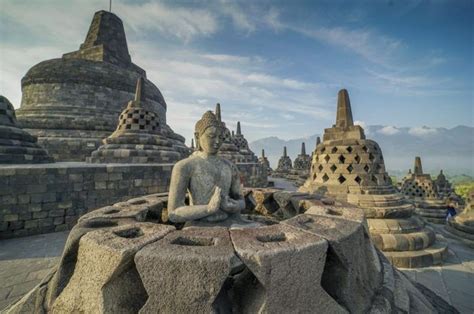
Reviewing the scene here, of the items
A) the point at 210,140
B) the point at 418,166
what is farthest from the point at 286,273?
the point at 418,166

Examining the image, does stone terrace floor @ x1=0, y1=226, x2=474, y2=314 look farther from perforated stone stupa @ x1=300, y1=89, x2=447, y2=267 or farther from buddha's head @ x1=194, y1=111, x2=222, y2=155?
buddha's head @ x1=194, y1=111, x2=222, y2=155

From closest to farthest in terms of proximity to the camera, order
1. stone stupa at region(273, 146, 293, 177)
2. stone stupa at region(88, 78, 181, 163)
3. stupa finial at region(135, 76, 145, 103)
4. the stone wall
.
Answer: the stone wall, stone stupa at region(88, 78, 181, 163), stupa finial at region(135, 76, 145, 103), stone stupa at region(273, 146, 293, 177)

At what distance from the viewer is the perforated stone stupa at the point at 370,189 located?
4.30m

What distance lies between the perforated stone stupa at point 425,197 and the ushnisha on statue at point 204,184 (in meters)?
12.1

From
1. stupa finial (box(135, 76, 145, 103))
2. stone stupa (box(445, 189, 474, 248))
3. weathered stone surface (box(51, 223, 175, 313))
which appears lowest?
stone stupa (box(445, 189, 474, 248))

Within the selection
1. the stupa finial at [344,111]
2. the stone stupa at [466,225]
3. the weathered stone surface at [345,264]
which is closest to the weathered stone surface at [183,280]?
the weathered stone surface at [345,264]

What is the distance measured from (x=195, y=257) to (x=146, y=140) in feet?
31.2

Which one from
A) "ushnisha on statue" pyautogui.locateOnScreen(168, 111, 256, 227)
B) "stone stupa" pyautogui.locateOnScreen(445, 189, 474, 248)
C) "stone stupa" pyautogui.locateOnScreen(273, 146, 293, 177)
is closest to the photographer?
"ushnisha on statue" pyautogui.locateOnScreen(168, 111, 256, 227)

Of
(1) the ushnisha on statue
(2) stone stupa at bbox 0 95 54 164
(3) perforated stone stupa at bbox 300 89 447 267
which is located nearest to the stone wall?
(2) stone stupa at bbox 0 95 54 164

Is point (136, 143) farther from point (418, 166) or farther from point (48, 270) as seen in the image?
point (418, 166)

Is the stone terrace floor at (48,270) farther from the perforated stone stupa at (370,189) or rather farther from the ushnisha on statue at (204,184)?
the ushnisha on statue at (204,184)

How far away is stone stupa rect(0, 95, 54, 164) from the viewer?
716 cm

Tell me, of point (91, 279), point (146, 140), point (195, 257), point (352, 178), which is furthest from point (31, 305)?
point (146, 140)

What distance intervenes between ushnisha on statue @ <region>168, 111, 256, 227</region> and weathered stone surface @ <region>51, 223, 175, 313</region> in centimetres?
63
